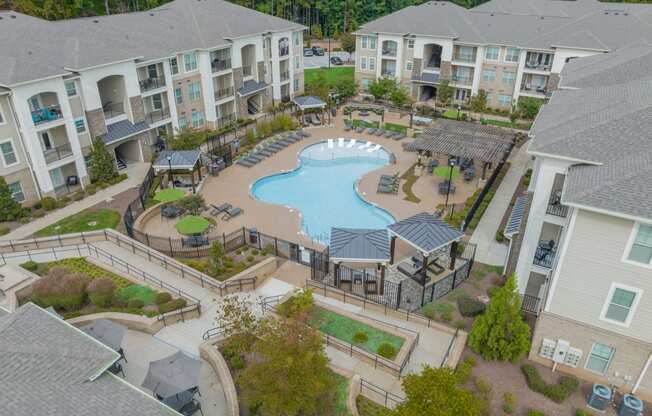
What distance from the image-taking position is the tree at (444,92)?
5150 cm

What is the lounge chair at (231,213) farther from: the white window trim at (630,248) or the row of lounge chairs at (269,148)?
the white window trim at (630,248)

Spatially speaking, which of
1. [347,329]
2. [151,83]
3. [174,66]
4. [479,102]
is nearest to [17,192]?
[151,83]

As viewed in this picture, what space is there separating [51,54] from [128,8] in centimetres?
6298

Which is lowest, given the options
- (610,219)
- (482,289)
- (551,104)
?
(482,289)

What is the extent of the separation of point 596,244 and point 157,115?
120 feet

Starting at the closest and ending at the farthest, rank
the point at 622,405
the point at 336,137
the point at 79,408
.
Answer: the point at 79,408 < the point at 622,405 < the point at 336,137

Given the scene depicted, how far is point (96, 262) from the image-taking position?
25094mm

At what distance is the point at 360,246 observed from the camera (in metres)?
22.6

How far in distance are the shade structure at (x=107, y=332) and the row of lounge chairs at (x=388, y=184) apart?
71.3ft

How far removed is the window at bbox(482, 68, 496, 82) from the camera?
52391 millimetres

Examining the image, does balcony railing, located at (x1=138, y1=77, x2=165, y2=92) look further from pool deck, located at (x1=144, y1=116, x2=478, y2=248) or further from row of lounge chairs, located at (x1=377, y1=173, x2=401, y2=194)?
row of lounge chairs, located at (x1=377, y1=173, x2=401, y2=194)

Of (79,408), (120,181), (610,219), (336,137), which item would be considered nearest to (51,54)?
(120,181)

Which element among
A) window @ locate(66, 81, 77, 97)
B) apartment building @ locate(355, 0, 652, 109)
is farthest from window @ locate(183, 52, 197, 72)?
apartment building @ locate(355, 0, 652, 109)

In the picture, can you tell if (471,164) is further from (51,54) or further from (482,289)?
(51,54)
